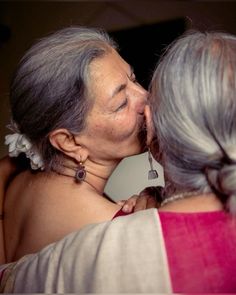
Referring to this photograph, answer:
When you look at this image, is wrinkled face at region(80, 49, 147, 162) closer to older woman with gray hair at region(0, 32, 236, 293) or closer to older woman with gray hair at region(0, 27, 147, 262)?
older woman with gray hair at region(0, 27, 147, 262)

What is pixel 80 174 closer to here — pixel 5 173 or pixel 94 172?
pixel 94 172

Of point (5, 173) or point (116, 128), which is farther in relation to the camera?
point (5, 173)

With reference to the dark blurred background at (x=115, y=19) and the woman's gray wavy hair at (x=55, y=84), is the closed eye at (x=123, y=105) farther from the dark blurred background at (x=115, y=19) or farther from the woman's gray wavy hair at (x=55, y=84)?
the dark blurred background at (x=115, y=19)

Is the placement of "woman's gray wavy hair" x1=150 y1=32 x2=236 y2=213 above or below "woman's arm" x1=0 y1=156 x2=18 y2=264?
above

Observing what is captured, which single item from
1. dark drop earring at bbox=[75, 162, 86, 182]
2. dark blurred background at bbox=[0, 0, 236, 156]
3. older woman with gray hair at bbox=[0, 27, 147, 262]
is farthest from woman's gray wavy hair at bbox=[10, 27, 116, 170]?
dark blurred background at bbox=[0, 0, 236, 156]

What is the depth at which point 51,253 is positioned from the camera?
2.45ft

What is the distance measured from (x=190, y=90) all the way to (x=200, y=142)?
93 mm

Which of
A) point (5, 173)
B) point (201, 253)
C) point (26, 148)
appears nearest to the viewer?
point (201, 253)

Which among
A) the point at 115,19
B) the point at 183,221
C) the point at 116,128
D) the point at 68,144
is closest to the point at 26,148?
the point at 68,144

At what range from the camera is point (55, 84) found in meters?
0.99

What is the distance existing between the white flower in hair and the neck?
73 mm

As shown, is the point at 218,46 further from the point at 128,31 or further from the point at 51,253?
the point at 128,31

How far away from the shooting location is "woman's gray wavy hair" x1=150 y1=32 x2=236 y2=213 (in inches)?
26.7

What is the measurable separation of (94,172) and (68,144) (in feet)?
0.40
